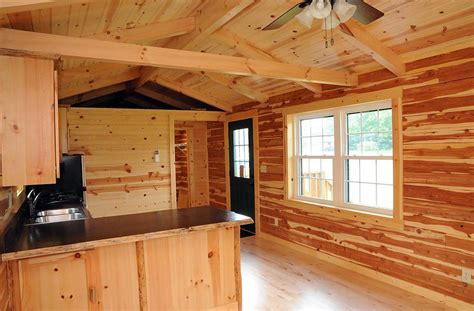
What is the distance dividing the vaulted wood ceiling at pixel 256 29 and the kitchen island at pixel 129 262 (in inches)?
53.7

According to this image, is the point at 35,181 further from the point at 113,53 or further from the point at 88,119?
the point at 88,119

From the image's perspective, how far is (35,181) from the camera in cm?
209

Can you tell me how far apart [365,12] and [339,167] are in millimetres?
2490

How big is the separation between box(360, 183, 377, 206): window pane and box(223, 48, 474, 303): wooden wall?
0.87 feet

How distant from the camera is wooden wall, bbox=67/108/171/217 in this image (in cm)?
536

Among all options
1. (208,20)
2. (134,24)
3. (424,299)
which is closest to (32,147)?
(134,24)

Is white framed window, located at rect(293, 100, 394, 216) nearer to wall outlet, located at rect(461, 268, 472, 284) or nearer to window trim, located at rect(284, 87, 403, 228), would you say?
window trim, located at rect(284, 87, 403, 228)

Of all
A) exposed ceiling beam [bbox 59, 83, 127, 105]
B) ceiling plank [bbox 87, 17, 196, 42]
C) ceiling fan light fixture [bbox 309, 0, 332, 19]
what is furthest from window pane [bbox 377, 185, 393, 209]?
exposed ceiling beam [bbox 59, 83, 127, 105]

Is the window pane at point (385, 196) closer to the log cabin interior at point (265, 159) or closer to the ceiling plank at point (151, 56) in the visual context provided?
the log cabin interior at point (265, 159)

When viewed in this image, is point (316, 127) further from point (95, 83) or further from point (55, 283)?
point (55, 283)

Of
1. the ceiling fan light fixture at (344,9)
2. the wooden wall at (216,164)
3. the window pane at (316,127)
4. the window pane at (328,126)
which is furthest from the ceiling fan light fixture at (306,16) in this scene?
the wooden wall at (216,164)

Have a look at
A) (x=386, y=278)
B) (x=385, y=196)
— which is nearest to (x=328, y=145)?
(x=385, y=196)

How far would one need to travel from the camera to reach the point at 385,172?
11.9 ft

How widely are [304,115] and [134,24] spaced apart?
8.50 ft
